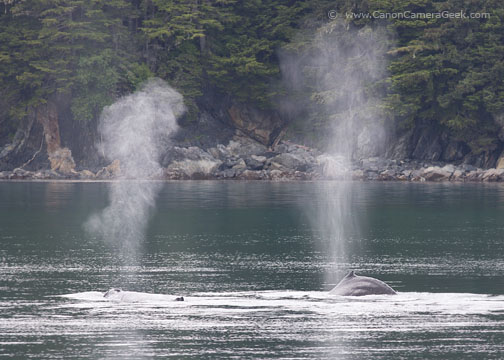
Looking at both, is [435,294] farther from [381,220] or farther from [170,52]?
[170,52]

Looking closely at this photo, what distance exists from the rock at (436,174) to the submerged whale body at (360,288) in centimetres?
6845

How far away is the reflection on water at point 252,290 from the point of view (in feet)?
54.1

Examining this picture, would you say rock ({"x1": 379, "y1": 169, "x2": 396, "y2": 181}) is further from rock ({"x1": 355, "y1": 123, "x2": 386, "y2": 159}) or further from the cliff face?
rock ({"x1": 355, "y1": 123, "x2": 386, "y2": 159})

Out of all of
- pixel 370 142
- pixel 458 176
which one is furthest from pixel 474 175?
pixel 370 142

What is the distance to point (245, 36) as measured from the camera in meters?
97.2

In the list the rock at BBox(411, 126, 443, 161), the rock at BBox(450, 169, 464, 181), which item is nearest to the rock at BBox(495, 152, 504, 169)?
the rock at BBox(450, 169, 464, 181)

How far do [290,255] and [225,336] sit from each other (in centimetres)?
1249

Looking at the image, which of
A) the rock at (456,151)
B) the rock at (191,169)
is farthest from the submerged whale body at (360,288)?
the rock at (456,151)

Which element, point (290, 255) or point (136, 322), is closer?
point (136, 322)

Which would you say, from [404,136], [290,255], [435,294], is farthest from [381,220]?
[404,136]

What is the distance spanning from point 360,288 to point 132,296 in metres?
4.90

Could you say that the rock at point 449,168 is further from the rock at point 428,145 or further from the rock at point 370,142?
the rock at point 370,142

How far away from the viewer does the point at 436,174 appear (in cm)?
8881

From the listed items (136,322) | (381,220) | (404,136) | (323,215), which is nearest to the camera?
(136,322)
